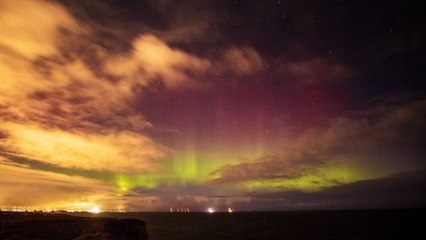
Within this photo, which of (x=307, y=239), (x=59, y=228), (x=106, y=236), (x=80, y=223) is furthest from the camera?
(x=307, y=239)

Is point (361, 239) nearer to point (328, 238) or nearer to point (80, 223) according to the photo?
point (328, 238)

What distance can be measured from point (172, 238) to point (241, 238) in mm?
17820

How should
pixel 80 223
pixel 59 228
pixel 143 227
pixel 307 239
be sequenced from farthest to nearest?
pixel 307 239 < pixel 143 227 < pixel 80 223 < pixel 59 228

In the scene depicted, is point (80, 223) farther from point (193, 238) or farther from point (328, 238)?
point (328, 238)

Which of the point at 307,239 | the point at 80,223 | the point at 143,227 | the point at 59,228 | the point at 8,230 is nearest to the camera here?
the point at 8,230

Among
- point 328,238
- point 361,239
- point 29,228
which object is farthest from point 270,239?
point 29,228

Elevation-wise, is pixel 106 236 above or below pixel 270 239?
above

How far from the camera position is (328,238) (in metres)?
83.2

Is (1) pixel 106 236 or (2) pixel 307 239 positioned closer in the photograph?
(1) pixel 106 236

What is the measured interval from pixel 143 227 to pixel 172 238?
38.3 meters

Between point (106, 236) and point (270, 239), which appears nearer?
point (106, 236)

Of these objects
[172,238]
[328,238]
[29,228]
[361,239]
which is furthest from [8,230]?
[361,239]

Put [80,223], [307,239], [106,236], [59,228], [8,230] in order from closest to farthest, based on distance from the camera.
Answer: [106,236] < [8,230] < [59,228] < [80,223] < [307,239]

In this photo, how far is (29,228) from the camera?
117 ft
